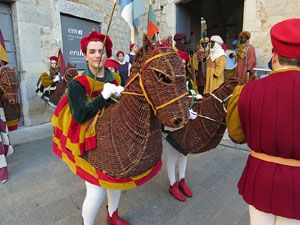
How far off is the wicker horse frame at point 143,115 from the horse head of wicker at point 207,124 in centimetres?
92

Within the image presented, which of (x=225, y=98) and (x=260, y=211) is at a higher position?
(x=225, y=98)

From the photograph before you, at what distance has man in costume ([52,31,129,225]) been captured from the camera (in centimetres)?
158

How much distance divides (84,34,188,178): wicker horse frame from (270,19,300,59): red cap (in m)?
0.54

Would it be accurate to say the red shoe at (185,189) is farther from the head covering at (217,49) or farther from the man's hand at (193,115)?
the head covering at (217,49)

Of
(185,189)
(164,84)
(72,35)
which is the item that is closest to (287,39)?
(164,84)

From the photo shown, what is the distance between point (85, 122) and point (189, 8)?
9.30 meters

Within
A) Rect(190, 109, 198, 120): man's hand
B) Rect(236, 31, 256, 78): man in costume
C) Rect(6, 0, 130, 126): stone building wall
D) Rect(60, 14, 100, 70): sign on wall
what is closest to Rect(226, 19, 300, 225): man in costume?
Rect(190, 109, 198, 120): man's hand

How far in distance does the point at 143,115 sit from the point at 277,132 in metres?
0.79

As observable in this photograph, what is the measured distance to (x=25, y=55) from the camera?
5.82 metres

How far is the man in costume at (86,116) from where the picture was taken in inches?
62.4

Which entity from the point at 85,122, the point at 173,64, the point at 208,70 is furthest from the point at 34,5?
the point at 173,64

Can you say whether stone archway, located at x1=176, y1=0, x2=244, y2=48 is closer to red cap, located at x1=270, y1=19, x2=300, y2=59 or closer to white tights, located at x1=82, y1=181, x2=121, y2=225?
red cap, located at x1=270, y1=19, x2=300, y2=59

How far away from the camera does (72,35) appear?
707 centimetres

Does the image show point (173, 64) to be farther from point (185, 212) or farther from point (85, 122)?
point (185, 212)
